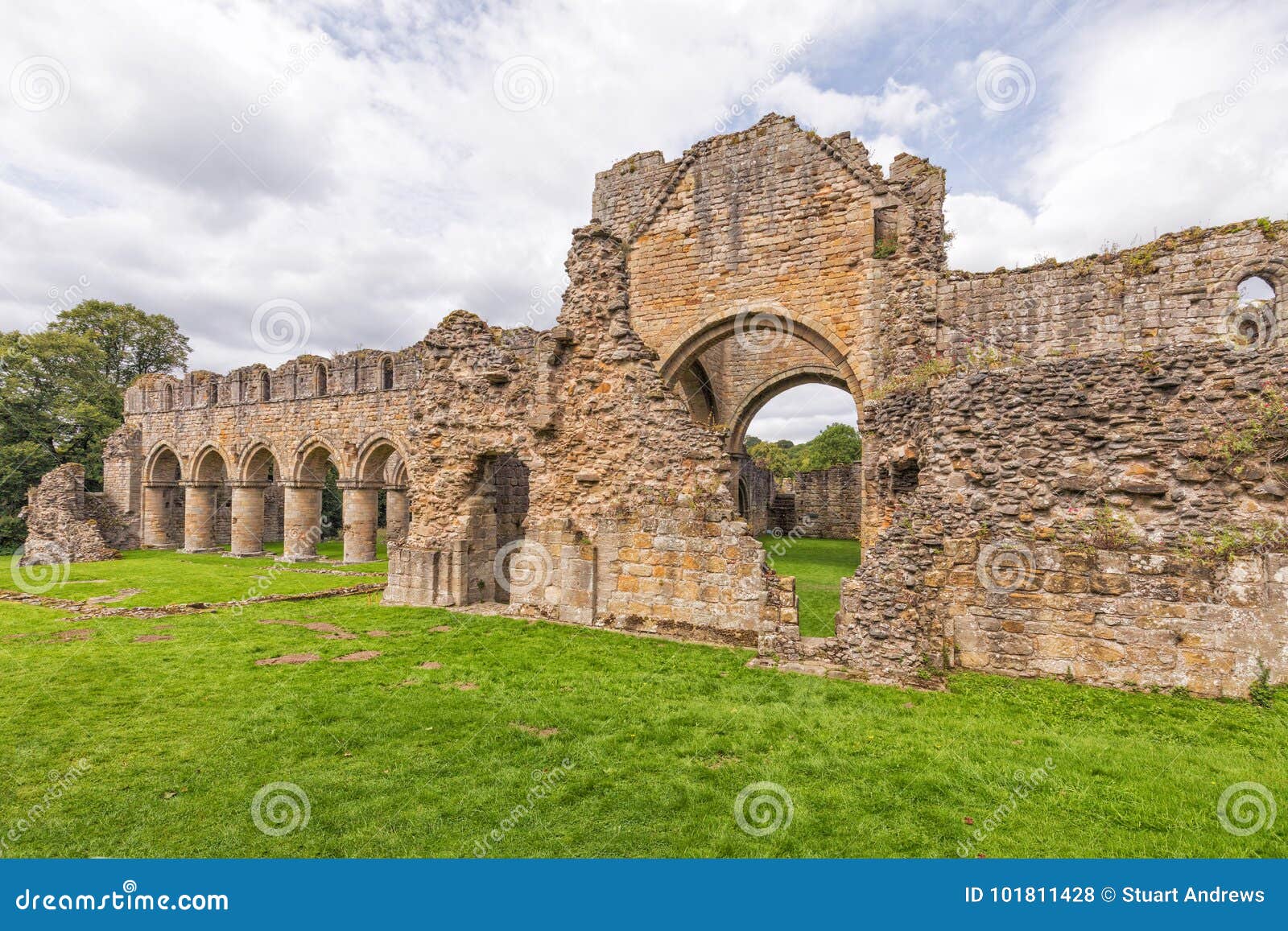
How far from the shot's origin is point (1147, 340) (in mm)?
11797

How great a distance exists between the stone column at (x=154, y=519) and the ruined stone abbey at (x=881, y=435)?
240 inches

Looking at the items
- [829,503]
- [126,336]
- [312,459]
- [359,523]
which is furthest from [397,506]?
[126,336]

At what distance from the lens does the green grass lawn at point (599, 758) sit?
348 centimetres

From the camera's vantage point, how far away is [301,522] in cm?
2177

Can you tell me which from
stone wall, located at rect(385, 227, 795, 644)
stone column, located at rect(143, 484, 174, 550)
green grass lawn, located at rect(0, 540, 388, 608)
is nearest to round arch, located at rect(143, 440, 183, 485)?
stone column, located at rect(143, 484, 174, 550)

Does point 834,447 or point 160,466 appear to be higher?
point 834,447

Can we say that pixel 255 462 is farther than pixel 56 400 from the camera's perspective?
No

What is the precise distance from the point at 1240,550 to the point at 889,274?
8235 millimetres

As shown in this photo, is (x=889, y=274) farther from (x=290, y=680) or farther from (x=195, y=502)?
(x=195, y=502)

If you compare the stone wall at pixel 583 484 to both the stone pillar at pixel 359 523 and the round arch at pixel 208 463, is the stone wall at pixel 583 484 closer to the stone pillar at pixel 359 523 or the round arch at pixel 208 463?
the stone pillar at pixel 359 523

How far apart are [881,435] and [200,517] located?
26.6 metres

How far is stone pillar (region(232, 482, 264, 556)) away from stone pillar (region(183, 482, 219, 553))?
227 centimetres

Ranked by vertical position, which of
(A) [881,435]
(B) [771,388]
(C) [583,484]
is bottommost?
(C) [583,484]

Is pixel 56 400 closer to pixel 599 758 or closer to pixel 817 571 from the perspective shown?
pixel 817 571
